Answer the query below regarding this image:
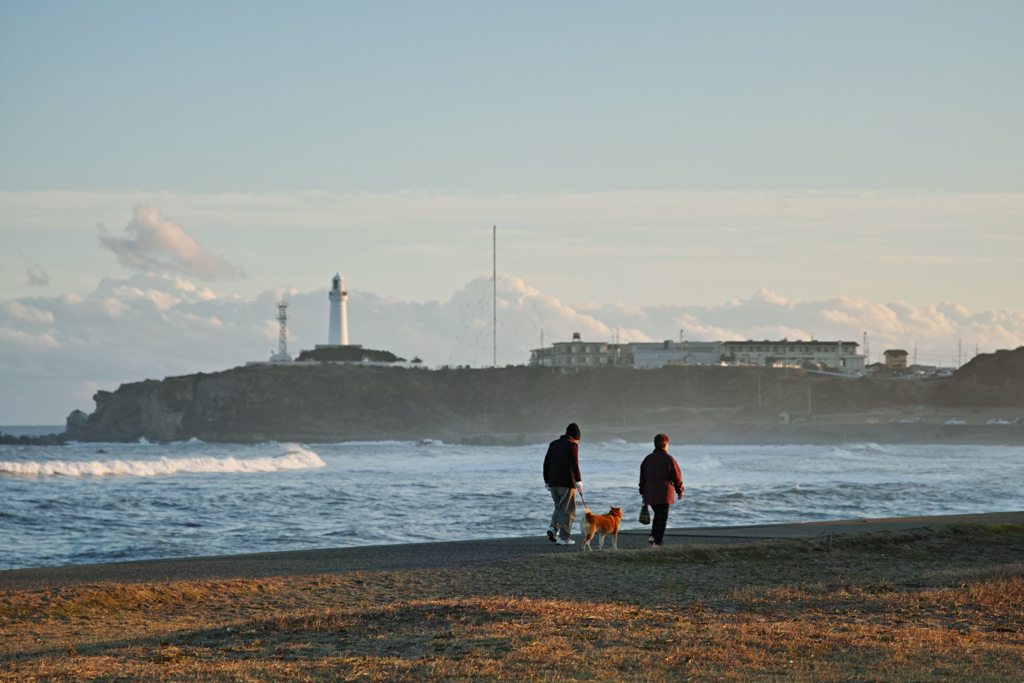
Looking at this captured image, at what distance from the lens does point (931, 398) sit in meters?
85.5

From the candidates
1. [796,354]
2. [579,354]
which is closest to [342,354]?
[579,354]

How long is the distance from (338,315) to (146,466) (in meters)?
77.8

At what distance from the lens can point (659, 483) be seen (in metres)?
11.3

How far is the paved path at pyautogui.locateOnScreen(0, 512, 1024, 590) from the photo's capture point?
34.8 feet

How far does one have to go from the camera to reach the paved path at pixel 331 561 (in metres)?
10.6

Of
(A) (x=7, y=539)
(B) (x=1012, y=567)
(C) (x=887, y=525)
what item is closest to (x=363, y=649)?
(B) (x=1012, y=567)

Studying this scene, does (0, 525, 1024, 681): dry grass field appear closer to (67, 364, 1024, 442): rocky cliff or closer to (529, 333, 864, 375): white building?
(67, 364, 1024, 442): rocky cliff

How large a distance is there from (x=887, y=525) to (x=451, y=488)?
13568 millimetres

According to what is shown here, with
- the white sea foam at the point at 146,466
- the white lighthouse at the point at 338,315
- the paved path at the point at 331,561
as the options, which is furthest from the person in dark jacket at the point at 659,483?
the white lighthouse at the point at 338,315

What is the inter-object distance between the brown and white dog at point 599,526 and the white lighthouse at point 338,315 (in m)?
104

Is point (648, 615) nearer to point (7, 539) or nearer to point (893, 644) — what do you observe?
point (893, 644)

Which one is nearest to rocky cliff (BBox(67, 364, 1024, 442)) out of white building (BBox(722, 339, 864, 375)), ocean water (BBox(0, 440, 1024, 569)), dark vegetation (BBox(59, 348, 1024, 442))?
dark vegetation (BBox(59, 348, 1024, 442))

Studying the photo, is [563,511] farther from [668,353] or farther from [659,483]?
[668,353]

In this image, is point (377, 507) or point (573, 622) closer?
point (573, 622)
